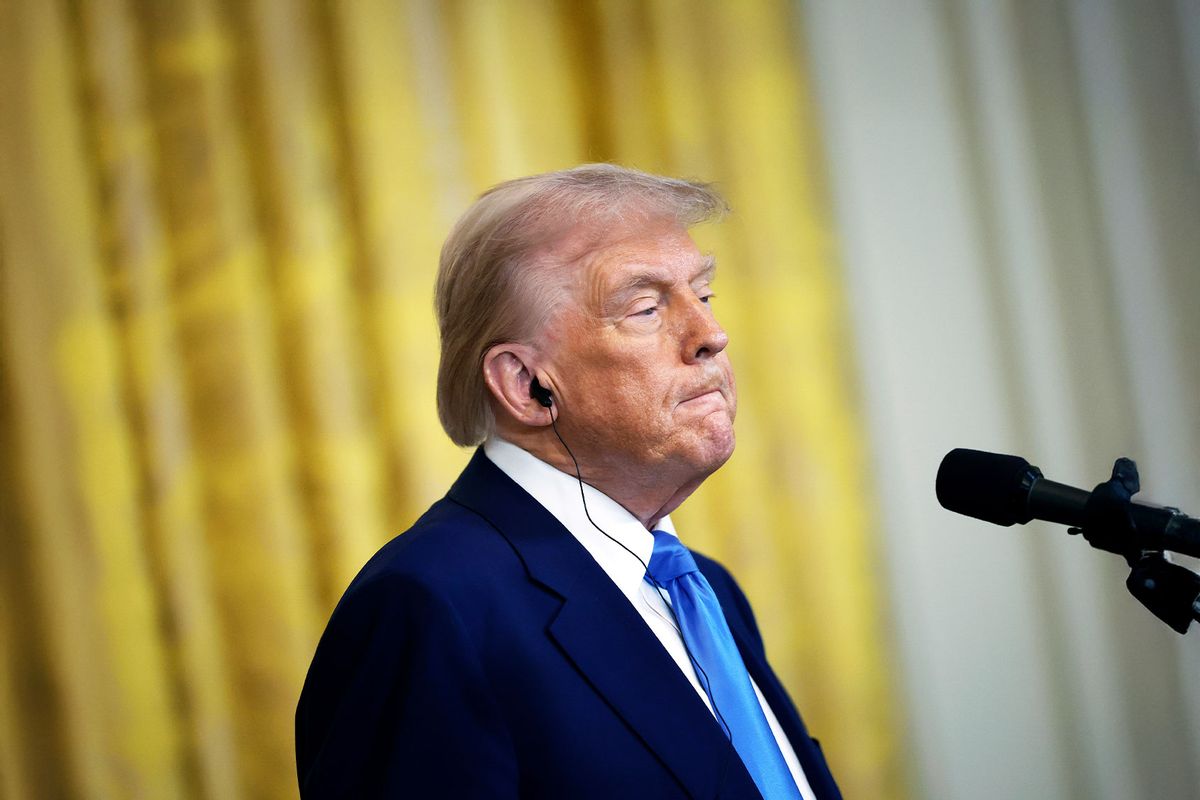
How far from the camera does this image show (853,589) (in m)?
3.05

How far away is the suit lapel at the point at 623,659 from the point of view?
1470 mm

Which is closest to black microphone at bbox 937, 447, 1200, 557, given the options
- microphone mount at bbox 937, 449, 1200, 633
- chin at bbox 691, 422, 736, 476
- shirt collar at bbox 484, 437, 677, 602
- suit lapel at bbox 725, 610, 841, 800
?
microphone mount at bbox 937, 449, 1200, 633

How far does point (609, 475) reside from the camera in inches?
67.3

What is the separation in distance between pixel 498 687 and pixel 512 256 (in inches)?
25.8

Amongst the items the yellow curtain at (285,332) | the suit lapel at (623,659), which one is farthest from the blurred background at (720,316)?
the suit lapel at (623,659)

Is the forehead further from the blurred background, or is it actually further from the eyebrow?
the blurred background

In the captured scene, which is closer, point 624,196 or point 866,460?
point 624,196

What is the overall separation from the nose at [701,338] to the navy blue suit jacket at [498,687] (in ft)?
1.10

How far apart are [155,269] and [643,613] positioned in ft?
5.05

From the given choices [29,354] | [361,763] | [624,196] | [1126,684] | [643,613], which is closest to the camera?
[361,763]

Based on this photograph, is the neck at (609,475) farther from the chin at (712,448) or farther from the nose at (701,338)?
the nose at (701,338)

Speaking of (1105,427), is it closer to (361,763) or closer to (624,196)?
(624,196)

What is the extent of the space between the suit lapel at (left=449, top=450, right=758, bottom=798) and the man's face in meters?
0.16

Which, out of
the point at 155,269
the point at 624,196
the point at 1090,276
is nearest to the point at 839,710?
the point at 1090,276
